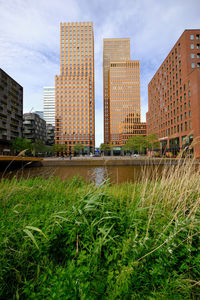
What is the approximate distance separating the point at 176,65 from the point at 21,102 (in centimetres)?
6323

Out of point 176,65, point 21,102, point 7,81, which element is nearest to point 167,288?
point 176,65

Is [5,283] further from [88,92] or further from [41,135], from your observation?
[41,135]

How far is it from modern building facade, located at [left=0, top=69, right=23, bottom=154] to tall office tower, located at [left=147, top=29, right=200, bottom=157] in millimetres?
54810

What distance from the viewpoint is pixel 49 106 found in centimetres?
15962

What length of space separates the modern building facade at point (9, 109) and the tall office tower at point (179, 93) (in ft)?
180

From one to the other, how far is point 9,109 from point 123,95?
243 feet

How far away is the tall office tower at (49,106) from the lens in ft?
521

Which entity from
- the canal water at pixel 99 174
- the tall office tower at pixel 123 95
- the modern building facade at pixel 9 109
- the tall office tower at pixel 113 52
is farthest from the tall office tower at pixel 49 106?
the canal water at pixel 99 174

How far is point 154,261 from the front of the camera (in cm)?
187

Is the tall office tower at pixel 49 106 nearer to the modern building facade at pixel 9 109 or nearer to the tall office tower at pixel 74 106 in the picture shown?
the tall office tower at pixel 74 106

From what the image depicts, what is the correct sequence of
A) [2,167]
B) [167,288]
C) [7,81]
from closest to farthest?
1. [167,288]
2. [2,167]
3. [7,81]

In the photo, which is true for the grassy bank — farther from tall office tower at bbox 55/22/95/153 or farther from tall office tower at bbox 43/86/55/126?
tall office tower at bbox 43/86/55/126

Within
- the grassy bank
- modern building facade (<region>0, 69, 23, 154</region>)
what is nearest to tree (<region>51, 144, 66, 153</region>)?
modern building facade (<region>0, 69, 23, 154</region>)

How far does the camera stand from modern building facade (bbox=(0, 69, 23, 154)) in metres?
52.0
